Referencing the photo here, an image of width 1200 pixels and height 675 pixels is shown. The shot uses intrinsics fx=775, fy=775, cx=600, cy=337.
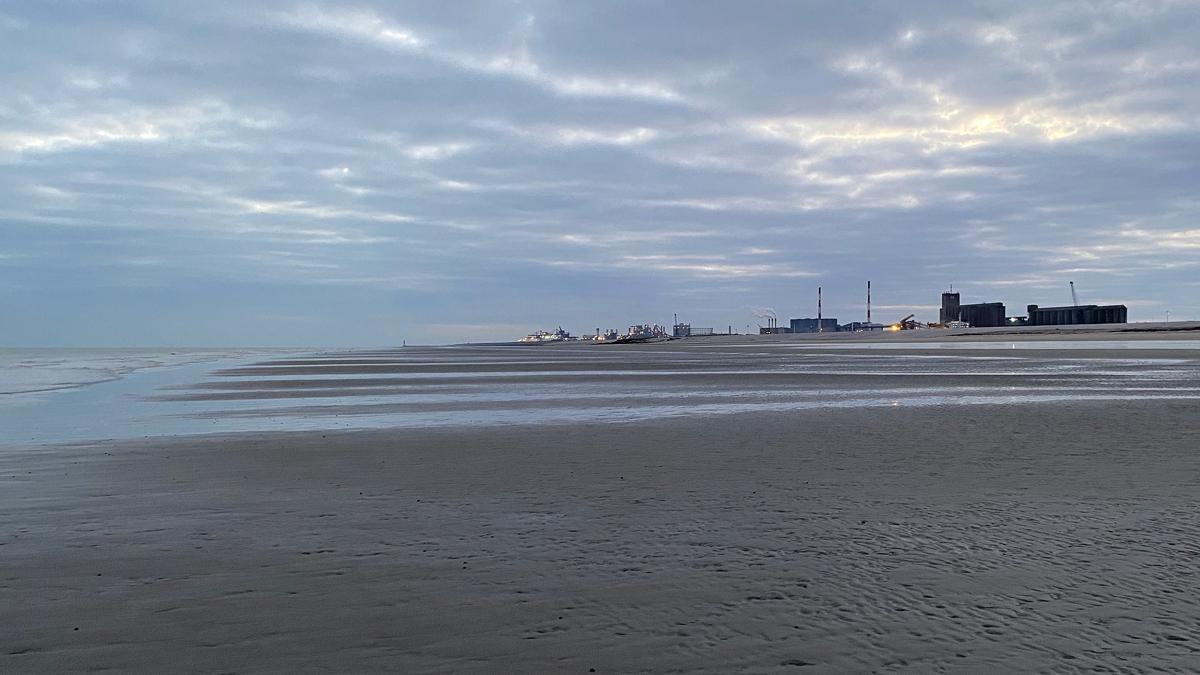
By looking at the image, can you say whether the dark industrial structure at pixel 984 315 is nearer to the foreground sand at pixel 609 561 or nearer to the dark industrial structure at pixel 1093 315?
the dark industrial structure at pixel 1093 315

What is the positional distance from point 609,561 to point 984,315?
192154 mm

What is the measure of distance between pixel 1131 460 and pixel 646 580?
26.2ft

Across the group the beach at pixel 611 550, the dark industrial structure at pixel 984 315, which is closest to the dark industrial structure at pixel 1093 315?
the dark industrial structure at pixel 984 315

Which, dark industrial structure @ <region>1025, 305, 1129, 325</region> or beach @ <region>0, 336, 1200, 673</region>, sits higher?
dark industrial structure @ <region>1025, 305, 1129, 325</region>

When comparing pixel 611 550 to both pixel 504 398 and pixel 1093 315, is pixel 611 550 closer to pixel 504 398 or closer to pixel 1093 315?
pixel 504 398

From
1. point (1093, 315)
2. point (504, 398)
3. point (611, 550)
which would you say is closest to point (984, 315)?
point (1093, 315)

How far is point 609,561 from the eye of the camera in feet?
19.2

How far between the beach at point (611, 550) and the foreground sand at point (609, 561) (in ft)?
0.09

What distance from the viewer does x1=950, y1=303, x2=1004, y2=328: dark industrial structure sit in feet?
568

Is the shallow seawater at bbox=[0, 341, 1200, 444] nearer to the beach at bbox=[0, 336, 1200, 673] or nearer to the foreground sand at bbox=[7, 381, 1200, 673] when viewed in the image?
the beach at bbox=[0, 336, 1200, 673]

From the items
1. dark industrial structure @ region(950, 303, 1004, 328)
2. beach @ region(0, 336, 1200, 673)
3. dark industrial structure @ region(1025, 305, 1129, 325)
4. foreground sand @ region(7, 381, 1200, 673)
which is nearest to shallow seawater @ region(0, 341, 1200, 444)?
beach @ region(0, 336, 1200, 673)

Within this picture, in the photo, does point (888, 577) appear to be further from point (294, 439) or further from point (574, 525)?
point (294, 439)

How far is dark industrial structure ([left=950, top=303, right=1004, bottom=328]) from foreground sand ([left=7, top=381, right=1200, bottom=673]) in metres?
181

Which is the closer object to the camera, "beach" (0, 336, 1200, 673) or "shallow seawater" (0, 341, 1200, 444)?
"beach" (0, 336, 1200, 673)
